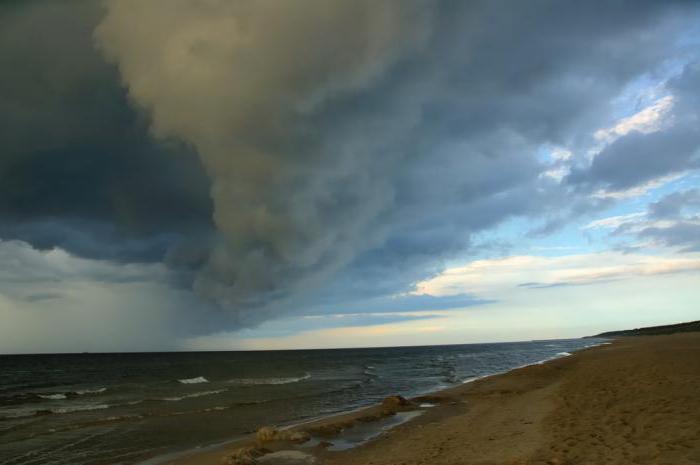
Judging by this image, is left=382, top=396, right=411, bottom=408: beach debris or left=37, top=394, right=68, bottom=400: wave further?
left=37, top=394, right=68, bottom=400: wave

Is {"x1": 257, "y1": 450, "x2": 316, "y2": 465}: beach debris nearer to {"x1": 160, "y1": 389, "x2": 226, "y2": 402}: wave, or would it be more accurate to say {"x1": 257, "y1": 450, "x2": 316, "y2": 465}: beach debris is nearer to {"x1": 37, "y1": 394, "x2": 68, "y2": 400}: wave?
{"x1": 160, "y1": 389, "x2": 226, "y2": 402}: wave

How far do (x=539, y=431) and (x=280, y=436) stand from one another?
9647 millimetres

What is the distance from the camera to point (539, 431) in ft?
49.9

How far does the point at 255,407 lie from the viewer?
105 ft

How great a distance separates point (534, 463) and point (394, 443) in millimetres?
6998

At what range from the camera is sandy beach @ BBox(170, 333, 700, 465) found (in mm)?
11617

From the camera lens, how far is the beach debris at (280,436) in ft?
60.2

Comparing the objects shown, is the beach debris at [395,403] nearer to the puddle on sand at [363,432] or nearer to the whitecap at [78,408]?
the puddle on sand at [363,432]

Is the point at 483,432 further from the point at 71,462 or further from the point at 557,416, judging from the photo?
the point at 71,462

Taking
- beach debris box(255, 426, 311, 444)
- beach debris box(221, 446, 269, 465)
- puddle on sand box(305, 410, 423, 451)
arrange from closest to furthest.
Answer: beach debris box(221, 446, 269, 465) → puddle on sand box(305, 410, 423, 451) → beach debris box(255, 426, 311, 444)

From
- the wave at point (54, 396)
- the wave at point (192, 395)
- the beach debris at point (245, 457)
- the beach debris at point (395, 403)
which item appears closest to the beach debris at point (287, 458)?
the beach debris at point (245, 457)

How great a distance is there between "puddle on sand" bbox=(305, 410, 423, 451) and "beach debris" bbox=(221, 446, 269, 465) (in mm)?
2449

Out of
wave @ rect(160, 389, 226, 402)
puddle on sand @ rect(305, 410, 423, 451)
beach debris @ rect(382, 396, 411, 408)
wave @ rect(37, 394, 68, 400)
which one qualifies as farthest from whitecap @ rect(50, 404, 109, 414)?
puddle on sand @ rect(305, 410, 423, 451)

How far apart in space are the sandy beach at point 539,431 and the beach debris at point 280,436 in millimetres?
55
